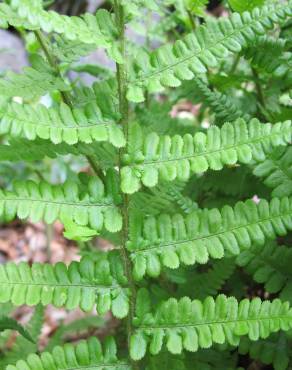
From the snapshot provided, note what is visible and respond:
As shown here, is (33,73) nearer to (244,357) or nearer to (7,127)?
(7,127)

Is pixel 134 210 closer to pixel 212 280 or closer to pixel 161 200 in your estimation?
pixel 161 200

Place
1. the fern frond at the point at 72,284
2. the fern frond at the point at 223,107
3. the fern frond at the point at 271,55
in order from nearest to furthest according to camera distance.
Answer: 1. the fern frond at the point at 72,284
2. the fern frond at the point at 271,55
3. the fern frond at the point at 223,107

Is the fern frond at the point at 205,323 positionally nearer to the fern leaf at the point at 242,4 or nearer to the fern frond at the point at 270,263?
the fern frond at the point at 270,263

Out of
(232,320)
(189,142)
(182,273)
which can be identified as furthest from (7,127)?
(182,273)

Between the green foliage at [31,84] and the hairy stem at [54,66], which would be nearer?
the green foliage at [31,84]

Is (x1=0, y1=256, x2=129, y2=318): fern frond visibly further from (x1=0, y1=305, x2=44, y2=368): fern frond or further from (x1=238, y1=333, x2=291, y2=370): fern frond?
(x1=0, y1=305, x2=44, y2=368): fern frond

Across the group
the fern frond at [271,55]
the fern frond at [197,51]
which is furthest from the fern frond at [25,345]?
the fern frond at [271,55]

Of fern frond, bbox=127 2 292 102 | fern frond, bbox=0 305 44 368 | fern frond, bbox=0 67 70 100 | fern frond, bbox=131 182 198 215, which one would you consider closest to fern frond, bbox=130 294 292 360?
fern frond, bbox=131 182 198 215
